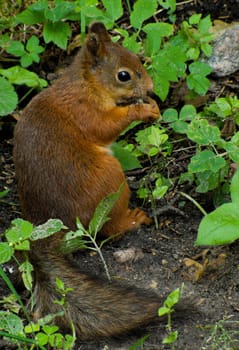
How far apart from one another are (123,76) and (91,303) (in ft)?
3.98

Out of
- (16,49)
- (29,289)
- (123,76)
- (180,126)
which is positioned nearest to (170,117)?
(180,126)

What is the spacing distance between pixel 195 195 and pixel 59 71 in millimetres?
1228

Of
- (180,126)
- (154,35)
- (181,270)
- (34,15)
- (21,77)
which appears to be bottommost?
(181,270)

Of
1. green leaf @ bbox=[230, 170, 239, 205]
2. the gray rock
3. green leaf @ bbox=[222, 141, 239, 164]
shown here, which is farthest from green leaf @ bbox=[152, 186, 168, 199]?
the gray rock

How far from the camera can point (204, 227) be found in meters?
2.98

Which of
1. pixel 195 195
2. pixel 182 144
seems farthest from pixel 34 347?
pixel 182 144

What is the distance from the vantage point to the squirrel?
2996 millimetres

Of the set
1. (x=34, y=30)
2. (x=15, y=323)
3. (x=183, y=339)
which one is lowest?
(x=183, y=339)

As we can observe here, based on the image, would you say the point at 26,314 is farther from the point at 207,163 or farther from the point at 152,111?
the point at 152,111

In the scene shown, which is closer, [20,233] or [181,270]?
[20,233]

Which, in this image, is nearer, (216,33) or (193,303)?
(193,303)

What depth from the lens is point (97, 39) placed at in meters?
3.81

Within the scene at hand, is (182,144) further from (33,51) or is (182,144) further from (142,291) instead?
(142,291)

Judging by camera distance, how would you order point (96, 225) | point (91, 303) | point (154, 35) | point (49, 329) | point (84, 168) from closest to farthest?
point (49, 329)
point (91, 303)
point (96, 225)
point (84, 168)
point (154, 35)
